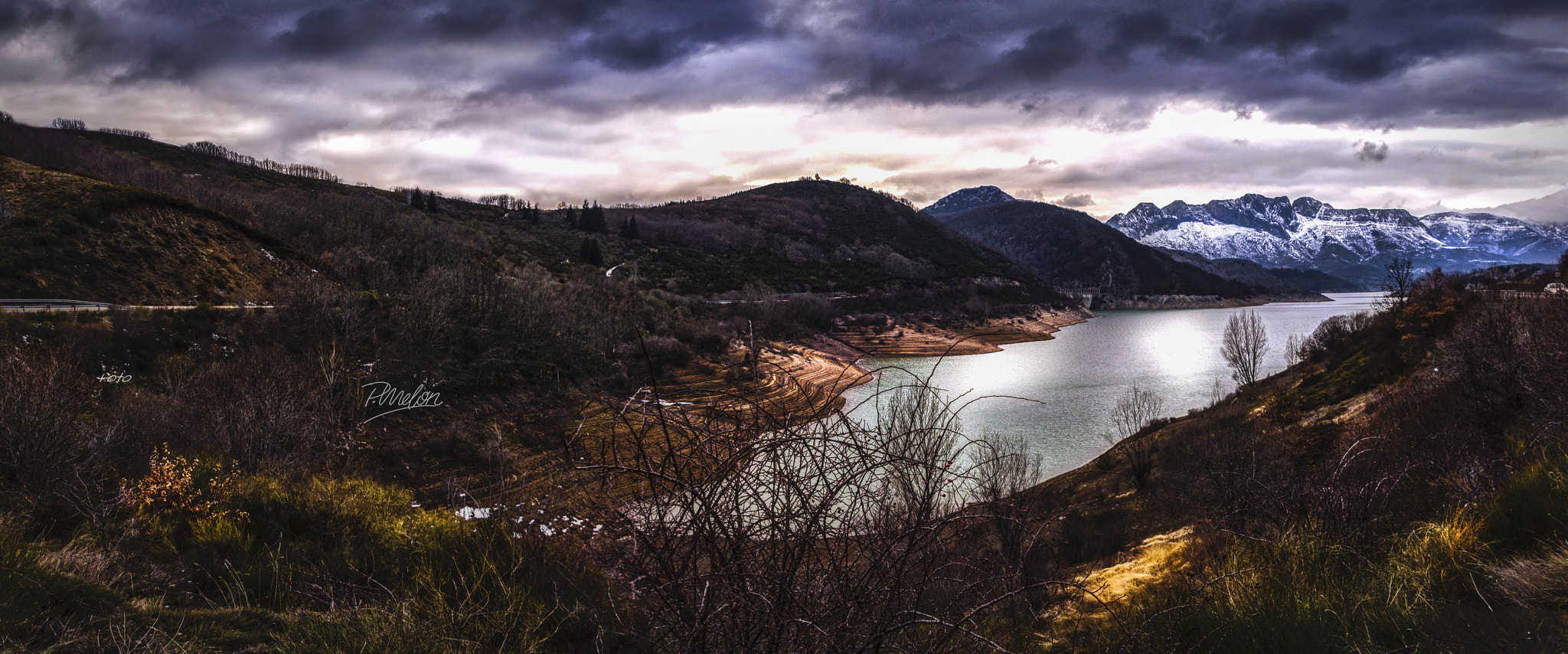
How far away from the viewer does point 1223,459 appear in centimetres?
1670

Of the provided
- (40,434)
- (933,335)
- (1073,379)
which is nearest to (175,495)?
(40,434)

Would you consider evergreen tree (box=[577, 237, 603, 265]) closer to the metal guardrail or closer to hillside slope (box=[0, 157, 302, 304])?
hillside slope (box=[0, 157, 302, 304])

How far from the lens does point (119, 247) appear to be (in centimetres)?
2541

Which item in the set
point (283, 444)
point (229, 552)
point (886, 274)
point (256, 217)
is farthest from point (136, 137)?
point (229, 552)

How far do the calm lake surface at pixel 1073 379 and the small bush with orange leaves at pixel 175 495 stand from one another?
351 inches

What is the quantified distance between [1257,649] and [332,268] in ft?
131

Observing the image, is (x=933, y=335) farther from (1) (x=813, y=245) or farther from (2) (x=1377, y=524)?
(2) (x=1377, y=524)

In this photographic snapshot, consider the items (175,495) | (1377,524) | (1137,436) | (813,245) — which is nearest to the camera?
(1377,524)

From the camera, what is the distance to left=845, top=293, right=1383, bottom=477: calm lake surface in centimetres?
2867

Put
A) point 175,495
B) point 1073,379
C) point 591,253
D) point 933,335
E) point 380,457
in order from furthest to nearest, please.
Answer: point 591,253, point 933,335, point 1073,379, point 380,457, point 175,495

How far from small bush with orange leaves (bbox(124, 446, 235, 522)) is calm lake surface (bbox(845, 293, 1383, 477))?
29.3ft

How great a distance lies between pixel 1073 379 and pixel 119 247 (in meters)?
52.3

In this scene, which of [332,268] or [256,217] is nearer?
[332,268]

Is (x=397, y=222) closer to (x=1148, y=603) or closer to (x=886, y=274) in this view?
(x=1148, y=603)
